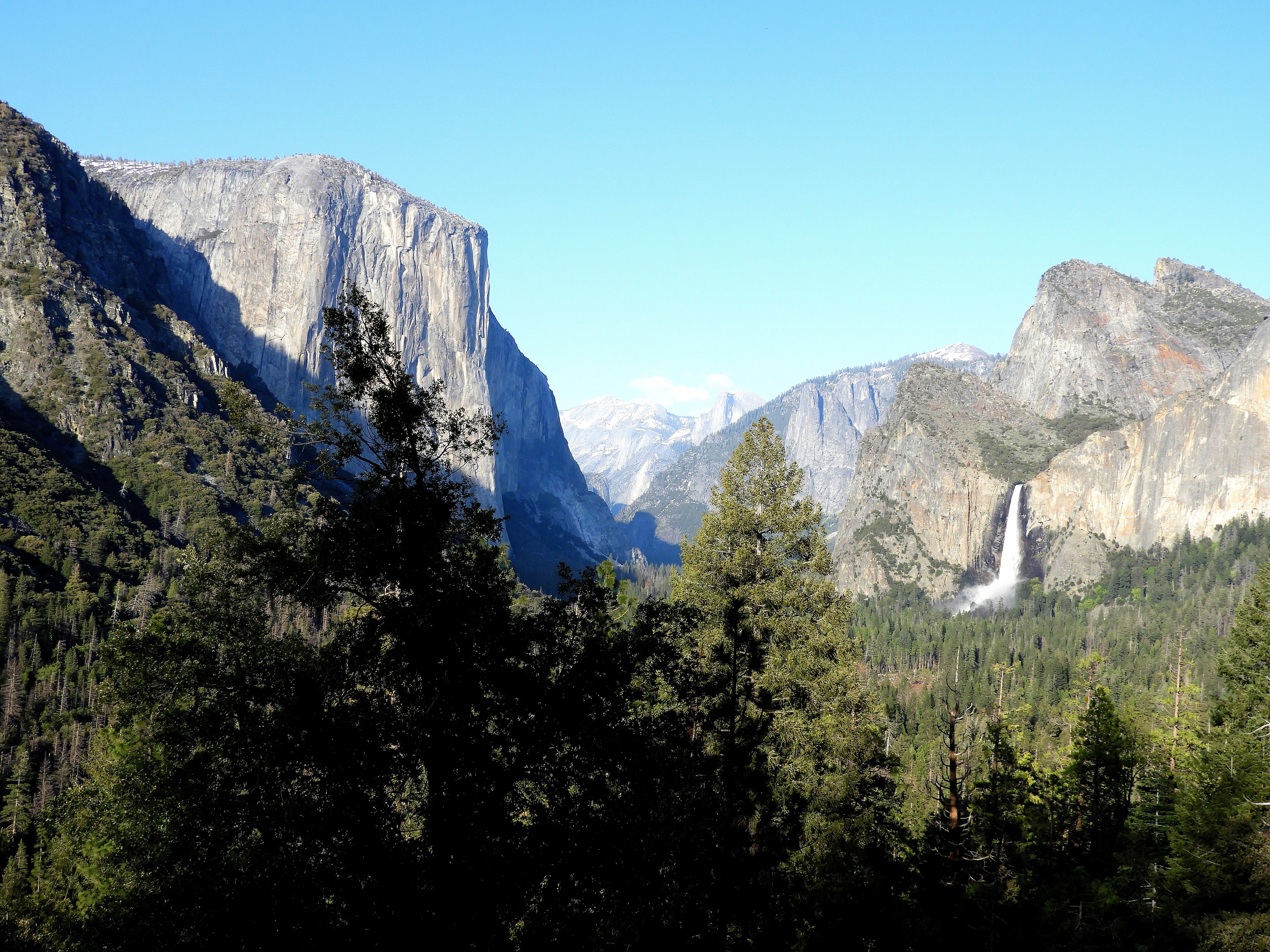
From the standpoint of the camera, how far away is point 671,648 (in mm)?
13023

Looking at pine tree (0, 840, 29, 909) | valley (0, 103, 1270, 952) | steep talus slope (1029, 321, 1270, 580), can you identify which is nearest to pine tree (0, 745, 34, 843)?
pine tree (0, 840, 29, 909)

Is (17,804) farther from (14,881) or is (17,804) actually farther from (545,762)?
(545,762)

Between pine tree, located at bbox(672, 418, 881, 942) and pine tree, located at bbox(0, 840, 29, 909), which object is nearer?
pine tree, located at bbox(672, 418, 881, 942)

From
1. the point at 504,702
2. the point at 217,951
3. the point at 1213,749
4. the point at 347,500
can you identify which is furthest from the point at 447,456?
the point at 1213,749

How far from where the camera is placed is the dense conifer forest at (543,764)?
34.2ft

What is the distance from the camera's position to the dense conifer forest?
1043 centimetres

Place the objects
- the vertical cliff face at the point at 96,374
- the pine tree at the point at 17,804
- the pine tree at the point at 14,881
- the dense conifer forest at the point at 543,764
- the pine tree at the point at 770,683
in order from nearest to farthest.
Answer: the dense conifer forest at the point at 543,764 < the pine tree at the point at 770,683 < the pine tree at the point at 14,881 < the pine tree at the point at 17,804 < the vertical cliff face at the point at 96,374

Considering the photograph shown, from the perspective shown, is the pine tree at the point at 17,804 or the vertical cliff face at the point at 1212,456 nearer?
the pine tree at the point at 17,804

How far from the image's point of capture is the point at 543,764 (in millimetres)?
11414

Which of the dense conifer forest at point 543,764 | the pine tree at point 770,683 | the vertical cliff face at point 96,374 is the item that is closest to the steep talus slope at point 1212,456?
the dense conifer forest at point 543,764

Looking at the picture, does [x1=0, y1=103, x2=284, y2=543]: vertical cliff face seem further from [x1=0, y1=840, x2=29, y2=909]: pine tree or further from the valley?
the valley

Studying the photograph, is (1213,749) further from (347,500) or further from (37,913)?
(37,913)

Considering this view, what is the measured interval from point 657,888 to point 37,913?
884 inches

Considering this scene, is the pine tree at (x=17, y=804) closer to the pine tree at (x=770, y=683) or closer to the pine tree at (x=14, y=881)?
the pine tree at (x=14, y=881)
